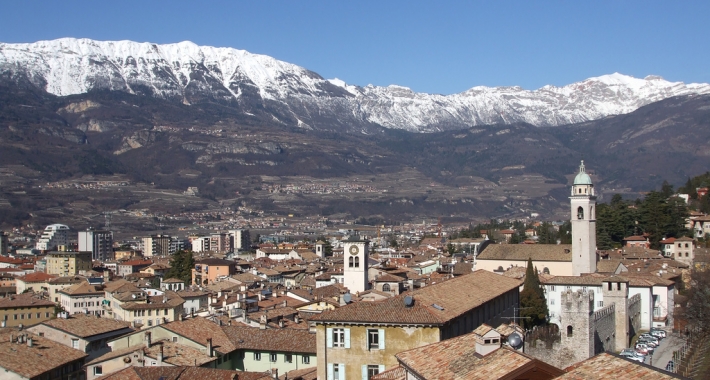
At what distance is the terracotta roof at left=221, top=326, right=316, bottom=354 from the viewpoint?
103 ft

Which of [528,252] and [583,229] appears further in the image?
[528,252]

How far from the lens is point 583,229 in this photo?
211 ft

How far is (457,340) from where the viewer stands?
688 inches

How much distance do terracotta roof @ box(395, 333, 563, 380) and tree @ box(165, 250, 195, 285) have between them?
7234cm

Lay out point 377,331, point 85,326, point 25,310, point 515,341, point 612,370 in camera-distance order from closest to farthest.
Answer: point 612,370 → point 515,341 → point 377,331 → point 85,326 → point 25,310

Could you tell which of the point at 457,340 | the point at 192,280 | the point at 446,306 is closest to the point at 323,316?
the point at 446,306

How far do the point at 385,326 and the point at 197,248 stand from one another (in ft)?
490

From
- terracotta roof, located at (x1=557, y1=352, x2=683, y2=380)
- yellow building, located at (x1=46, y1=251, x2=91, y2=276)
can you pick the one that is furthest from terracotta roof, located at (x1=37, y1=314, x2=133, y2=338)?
yellow building, located at (x1=46, y1=251, x2=91, y2=276)

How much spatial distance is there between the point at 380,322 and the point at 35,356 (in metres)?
13.6

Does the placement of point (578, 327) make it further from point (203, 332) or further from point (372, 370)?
point (372, 370)

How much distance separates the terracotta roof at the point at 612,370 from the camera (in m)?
11.6

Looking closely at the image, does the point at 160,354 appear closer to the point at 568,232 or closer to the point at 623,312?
the point at 623,312

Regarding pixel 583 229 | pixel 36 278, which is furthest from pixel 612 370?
pixel 36 278

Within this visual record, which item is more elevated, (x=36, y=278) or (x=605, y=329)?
(x=605, y=329)
